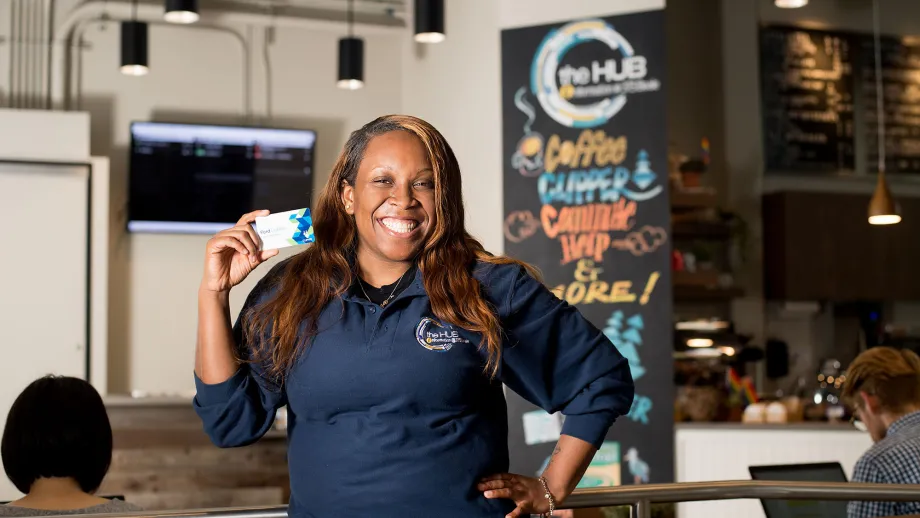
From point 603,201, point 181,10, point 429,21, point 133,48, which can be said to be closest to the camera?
point 603,201

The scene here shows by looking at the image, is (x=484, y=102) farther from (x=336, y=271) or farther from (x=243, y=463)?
(x=336, y=271)

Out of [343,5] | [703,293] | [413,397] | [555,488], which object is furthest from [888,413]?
[343,5]

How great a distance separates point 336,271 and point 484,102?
13.6 feet

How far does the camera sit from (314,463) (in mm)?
1569

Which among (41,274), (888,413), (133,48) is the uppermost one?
(133,48)

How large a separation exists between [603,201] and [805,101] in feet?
6.17

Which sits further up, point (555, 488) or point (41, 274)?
point (41, 274)

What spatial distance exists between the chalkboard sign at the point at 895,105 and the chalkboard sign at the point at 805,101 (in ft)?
0.41

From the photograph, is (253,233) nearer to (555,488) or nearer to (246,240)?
(246,240)

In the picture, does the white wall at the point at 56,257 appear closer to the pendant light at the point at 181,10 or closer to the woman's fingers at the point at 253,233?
the pendant light at the point at 181,10

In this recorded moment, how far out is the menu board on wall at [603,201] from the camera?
16.9ft

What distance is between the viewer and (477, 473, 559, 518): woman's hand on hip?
1.56 m

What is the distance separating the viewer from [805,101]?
643 centimetres

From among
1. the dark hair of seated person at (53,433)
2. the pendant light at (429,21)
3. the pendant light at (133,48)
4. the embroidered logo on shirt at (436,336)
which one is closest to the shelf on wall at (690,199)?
the pendant light at (429,21)
